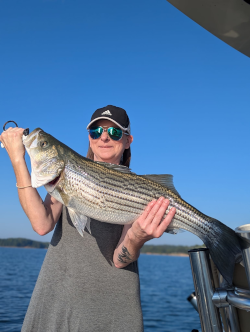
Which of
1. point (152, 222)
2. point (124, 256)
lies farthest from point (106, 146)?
point (124, 256)

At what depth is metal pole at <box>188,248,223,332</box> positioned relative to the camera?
2.15 m

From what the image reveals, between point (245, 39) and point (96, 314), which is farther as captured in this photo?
point (96, 314)

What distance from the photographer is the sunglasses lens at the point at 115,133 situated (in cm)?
362

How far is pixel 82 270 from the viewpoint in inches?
123

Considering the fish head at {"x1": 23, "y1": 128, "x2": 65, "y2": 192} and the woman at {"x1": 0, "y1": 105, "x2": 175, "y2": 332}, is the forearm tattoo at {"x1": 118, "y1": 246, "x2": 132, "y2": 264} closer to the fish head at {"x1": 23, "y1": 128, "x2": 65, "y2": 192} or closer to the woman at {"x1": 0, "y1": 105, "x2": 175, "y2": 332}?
the woman at {"x1": 0, "y1": 105, "x2": 175, "y2": 332}

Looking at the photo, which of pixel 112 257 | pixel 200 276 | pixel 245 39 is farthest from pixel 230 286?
pixel 245 39

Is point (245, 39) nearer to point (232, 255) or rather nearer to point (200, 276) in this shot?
point (232, 255)

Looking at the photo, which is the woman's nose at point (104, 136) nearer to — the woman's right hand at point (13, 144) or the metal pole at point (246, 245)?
the woman's right hand at point (13, 144)

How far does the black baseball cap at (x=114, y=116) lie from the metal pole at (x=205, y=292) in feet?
6.49

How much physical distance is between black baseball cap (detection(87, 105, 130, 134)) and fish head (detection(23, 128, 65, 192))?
661mm

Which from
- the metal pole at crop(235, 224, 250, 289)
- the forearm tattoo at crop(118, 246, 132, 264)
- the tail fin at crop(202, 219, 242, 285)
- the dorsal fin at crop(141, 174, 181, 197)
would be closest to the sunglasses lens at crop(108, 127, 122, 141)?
the dorsal fin at crop(141, 174, 181, 197)

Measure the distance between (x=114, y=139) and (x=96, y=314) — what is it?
2013 millimetres

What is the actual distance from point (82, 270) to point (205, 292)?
1.46m

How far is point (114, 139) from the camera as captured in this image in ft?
11.9
